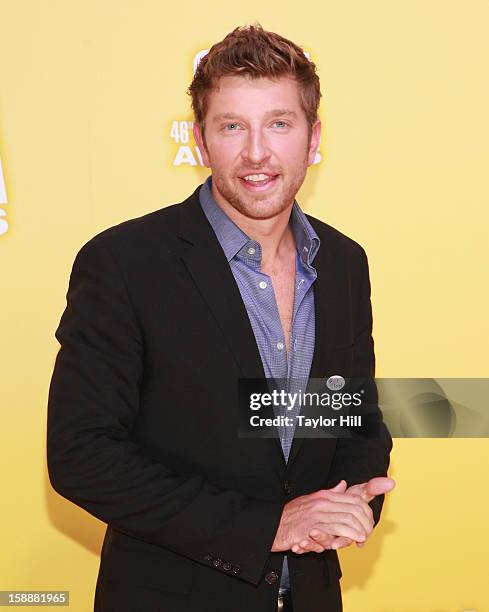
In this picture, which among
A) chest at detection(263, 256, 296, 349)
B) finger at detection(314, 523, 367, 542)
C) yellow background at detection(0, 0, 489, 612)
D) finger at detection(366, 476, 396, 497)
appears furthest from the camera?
yellow background at detection(0, 0, 489, 612)

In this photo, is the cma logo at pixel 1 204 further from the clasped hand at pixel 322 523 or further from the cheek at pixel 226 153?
the clasped hand at pixel 322 523

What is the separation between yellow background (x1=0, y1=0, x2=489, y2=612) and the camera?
→ 2.53 meters

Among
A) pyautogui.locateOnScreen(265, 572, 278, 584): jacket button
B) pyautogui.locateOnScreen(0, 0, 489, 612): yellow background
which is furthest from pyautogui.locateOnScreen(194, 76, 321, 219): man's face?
pyautogui.locateOnScreen(0, 0, 489, 612): yellow background

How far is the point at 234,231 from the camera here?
178 centimetres

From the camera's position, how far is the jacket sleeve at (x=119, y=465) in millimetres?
1571

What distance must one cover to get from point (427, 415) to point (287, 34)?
1188 millimetres

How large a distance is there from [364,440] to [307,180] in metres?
0.97

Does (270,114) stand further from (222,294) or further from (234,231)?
(222,294)

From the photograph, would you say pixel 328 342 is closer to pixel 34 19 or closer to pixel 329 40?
pixel 329 40

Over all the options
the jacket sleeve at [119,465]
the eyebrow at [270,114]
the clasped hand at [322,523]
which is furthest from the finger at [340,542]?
the eyebrow at [270,114]

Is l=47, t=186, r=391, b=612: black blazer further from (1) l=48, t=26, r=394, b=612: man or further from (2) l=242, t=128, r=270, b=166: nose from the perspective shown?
(2) l=242, t=128, r=270, b=166: nose

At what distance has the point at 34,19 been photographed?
8.24 ft

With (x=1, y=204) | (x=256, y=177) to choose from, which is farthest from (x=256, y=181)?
(x=1, y=204)

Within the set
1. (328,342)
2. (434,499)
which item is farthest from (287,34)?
(434,499)
